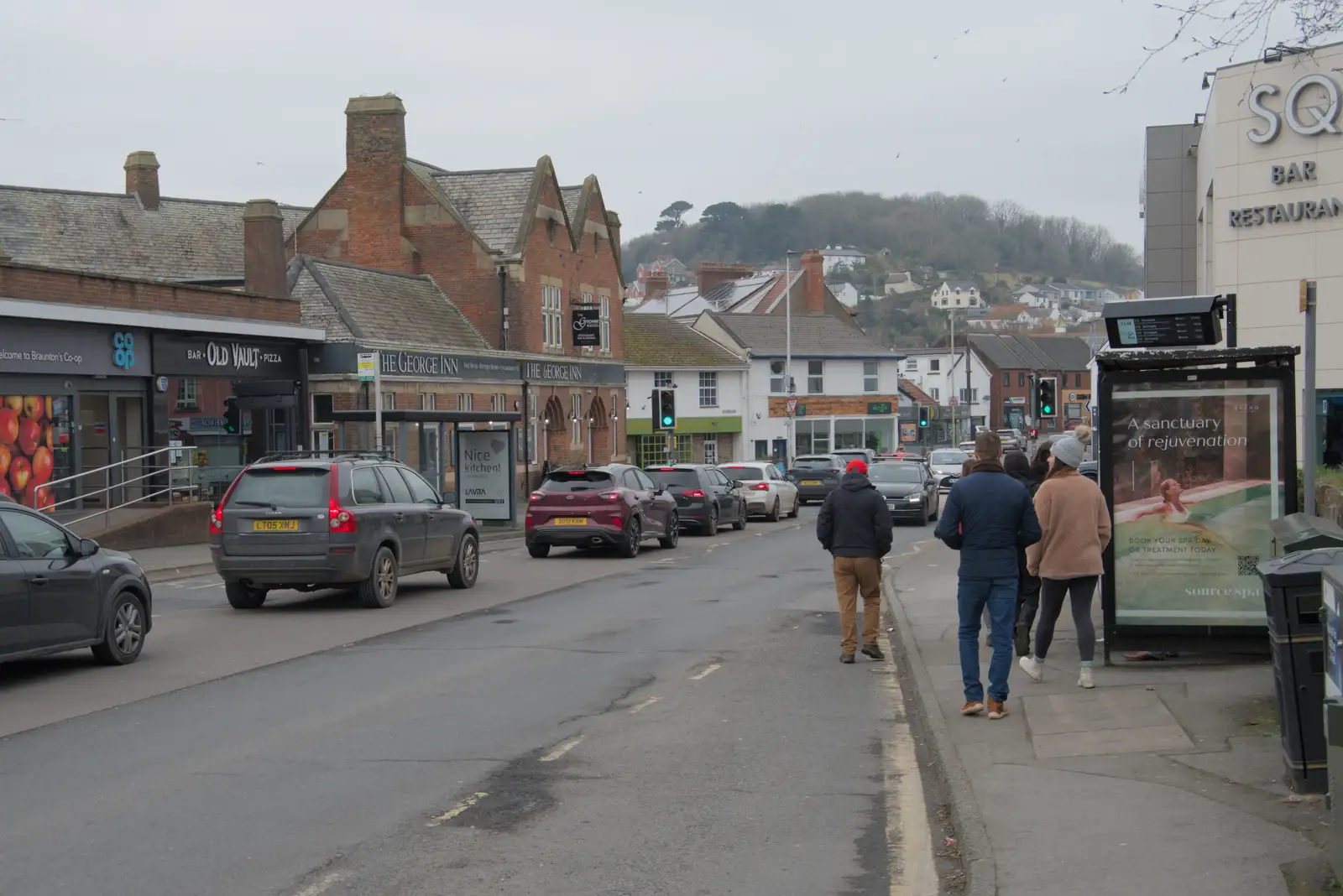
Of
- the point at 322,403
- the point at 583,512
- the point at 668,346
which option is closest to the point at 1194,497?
the point at 583,512

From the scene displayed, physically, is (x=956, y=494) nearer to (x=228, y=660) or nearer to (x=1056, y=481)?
(x=1056, y=481)

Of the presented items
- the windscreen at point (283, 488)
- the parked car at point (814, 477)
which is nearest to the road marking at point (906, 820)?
the windscreen at point (283, 488)

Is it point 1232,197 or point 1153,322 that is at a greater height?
point 1232,197

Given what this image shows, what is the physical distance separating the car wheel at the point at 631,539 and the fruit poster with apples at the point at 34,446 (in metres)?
9.68

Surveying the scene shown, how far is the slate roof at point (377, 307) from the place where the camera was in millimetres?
36156

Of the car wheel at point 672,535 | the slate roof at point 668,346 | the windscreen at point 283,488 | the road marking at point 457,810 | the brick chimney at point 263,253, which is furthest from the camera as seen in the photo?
the slate roof at point 668,346

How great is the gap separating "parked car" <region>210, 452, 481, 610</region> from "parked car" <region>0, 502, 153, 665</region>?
330 centimetres

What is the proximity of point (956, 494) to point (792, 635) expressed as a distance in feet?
18.5

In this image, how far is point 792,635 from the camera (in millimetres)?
14938

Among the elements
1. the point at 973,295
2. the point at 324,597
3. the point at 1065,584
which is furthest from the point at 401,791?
the point at 973,295

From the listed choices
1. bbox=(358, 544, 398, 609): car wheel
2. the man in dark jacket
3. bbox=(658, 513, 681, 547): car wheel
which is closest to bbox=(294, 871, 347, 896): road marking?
the man in dark jacket

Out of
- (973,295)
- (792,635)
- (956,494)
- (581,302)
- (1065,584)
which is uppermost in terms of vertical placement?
(973,295)

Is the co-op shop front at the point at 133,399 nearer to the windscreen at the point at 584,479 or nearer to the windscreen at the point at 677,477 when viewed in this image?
the windscreen at the point at 584,479

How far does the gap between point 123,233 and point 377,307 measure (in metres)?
9.86
